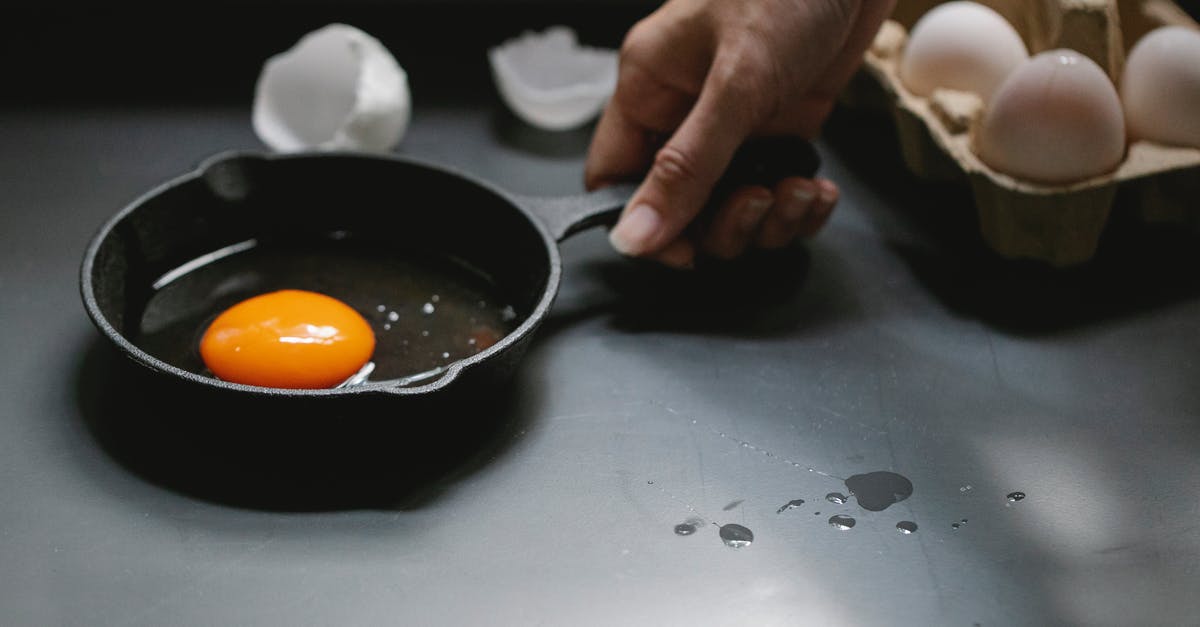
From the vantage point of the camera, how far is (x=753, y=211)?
5.08 feet

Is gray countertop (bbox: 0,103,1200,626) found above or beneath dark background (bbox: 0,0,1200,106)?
beneath

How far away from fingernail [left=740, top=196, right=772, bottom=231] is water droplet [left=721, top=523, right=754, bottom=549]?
518 mm

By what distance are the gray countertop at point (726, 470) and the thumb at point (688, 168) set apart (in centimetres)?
11

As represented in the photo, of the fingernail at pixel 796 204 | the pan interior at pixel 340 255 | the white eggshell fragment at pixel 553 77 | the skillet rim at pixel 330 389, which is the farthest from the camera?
the white eggshell fragment at pixel 553 77

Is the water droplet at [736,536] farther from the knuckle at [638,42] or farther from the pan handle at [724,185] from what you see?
the knuckle at [638,42]

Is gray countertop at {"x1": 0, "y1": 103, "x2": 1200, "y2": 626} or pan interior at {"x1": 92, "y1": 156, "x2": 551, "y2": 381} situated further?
pan interior at {"x1": 92, "y1": 156, "x2": 551, "y2": 381}

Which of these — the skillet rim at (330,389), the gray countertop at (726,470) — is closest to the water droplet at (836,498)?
the gray countertop at (726,470)

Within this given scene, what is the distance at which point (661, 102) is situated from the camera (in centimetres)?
166

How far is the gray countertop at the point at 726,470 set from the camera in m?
1.08

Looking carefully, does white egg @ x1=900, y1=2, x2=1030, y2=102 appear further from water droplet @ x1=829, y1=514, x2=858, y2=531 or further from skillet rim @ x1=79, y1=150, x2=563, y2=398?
water droplet @ x1=829, y1=514, x2=858, y2=531

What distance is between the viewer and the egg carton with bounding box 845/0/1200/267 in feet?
4.99

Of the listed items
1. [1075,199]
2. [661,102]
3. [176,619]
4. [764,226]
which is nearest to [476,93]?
[661,102]

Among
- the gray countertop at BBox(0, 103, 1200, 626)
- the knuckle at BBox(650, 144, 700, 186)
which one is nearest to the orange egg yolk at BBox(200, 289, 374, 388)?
the gray countertop at BBox(0, 103, 1200, 626)

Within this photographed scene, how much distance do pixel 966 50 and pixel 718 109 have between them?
1.47ft
